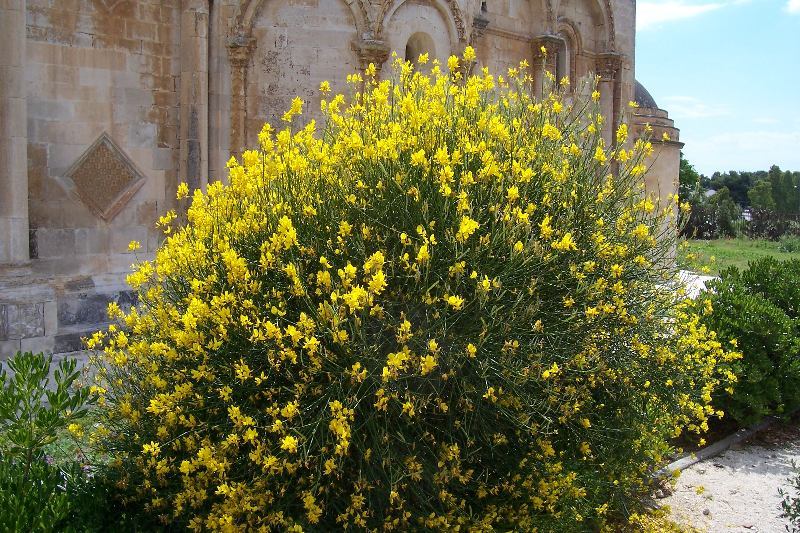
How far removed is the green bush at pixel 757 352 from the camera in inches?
304

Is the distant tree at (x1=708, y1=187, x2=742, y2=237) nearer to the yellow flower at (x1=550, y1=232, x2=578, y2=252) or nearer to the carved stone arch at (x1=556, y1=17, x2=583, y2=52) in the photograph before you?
the carved stone arch at (x1=556, y1=17, x2=583, y2=52)

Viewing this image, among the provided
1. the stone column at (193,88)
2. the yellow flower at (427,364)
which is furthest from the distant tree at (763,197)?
the yellow flower at (427,364)

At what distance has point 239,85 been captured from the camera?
9.11m

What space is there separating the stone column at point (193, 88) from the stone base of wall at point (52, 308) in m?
1.56

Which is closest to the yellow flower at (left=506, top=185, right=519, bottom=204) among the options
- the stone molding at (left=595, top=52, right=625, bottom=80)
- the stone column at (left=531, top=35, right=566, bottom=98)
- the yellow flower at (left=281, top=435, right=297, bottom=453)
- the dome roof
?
the yellow flower at (left=281, top=435, right=297, bottom=453)

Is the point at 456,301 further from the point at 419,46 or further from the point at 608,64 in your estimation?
the point at 608,64

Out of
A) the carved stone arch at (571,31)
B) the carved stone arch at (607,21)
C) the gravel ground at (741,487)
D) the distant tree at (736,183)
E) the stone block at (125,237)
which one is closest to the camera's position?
the gravel ground at (741,487)

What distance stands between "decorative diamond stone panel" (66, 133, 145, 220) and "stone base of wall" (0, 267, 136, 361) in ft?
2.70

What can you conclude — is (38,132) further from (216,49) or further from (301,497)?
(301,497)

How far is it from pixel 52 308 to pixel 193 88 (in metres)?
3.03

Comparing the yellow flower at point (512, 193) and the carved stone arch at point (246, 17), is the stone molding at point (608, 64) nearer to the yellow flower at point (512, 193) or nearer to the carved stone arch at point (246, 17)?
the carved stone arch at point (246, 17)

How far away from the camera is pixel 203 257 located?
162 inches

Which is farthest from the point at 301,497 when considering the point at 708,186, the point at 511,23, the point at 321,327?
the point at 708,186

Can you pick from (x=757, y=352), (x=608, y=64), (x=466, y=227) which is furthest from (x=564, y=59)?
(x=466, y=227)
